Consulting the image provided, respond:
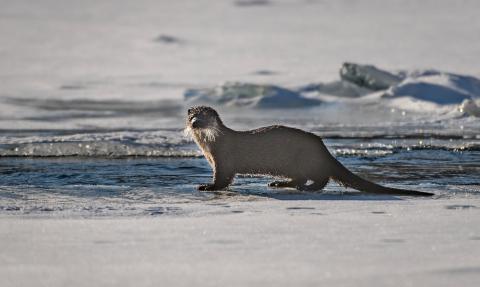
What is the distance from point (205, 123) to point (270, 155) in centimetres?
53

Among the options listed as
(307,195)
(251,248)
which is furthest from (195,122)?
(251,248)

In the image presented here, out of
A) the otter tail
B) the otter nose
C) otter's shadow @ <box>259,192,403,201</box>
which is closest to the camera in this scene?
otter's shadow @ <box>259,192,403,201</box>

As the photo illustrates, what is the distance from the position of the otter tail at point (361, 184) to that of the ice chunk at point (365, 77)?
37.6 ft

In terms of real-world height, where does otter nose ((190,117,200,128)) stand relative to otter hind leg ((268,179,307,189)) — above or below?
above

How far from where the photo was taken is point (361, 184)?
600 centimetres

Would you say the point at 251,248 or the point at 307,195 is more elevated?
the point at 307,195

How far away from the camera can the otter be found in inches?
246

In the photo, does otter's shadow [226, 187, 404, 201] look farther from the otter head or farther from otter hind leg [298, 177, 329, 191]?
the otter head

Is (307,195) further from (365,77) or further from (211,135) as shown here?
(365,77)

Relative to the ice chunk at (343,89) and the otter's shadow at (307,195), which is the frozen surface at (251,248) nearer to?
the otter's shadow at (307,195)

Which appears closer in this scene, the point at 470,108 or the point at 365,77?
the point at 470,108

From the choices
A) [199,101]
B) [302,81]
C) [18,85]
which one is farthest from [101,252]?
[18,85]

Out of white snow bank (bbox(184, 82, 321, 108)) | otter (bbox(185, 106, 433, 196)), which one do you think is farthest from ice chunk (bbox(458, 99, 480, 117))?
otter (bbox(185, 106, 433, 196))

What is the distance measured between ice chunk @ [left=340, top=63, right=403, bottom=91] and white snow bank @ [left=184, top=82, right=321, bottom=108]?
110 cm
